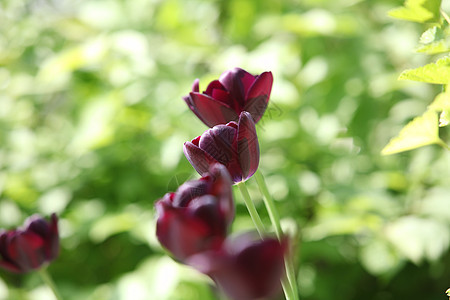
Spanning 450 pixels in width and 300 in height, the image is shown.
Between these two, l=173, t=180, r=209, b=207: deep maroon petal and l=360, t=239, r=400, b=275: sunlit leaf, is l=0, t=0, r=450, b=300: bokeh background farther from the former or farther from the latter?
l=173, t=180, r=209, b=207: deep maroon petal

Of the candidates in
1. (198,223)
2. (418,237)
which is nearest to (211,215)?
(198,223)

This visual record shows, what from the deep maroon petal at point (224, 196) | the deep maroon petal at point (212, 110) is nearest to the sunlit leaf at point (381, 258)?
the deep maroon petal at point (212, 110)

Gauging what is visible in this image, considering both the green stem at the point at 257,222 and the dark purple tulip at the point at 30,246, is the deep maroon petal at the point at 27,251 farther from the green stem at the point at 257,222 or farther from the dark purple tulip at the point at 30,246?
the green stem at the point at 257,222

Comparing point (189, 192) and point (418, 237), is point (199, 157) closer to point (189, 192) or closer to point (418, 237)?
point (189, 192)

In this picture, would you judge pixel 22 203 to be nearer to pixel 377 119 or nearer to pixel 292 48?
pixel 292 48

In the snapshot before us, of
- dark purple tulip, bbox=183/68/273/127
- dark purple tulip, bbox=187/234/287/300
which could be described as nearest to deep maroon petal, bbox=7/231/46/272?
dark purple tulip, bbox=183/68/273/127

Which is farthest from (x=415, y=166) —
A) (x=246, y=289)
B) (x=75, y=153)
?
(x=246, y=289)
